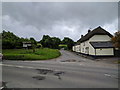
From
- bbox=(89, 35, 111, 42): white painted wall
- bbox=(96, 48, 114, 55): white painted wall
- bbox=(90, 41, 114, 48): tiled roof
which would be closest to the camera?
bbox=(96, 48, 114, 55): white painted wall

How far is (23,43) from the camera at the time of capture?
42781mm

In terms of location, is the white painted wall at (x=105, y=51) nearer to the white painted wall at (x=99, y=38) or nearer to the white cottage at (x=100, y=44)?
the white cottage at (x=100, y=44)

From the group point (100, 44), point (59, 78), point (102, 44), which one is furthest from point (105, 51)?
point (59, 78)

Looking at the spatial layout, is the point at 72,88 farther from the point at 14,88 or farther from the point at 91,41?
the point at 91,41

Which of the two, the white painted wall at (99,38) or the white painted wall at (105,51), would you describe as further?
the white painted wall at (99,38)

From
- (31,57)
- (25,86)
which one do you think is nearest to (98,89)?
(25,86)

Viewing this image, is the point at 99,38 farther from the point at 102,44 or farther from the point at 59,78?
the point at 59,78

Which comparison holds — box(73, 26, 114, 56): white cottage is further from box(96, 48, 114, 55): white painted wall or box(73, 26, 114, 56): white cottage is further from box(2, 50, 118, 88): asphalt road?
box(2, 50, 118, 88): asphalt road

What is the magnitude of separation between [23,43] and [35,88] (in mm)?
37347

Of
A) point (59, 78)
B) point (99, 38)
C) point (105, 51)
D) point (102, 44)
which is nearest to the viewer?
point (59, 78)

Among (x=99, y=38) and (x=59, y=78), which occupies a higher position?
(x=99, y=38)

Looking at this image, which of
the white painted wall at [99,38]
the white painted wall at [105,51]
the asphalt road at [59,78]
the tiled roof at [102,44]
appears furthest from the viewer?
the white painted wall at [99,38]

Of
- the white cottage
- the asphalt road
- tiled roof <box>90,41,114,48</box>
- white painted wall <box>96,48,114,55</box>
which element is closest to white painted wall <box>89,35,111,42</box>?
the white cottage

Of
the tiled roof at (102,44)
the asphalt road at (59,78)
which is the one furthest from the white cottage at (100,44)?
the asphalt road at (59,78)
